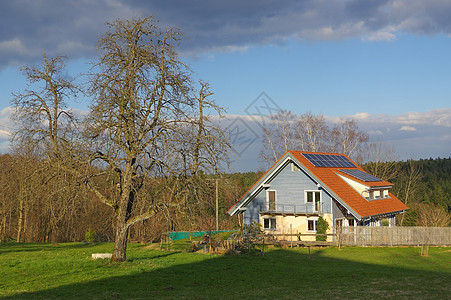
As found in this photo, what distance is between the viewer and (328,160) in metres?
47.4

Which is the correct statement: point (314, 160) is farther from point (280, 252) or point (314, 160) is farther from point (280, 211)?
point (280, 252)

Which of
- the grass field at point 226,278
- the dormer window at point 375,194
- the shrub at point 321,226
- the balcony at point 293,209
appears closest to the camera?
the grass field at point 226,278

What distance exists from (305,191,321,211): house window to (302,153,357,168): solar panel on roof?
2930mm

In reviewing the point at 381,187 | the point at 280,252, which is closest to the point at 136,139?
the point at 280,252

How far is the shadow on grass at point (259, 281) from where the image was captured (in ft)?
53.1

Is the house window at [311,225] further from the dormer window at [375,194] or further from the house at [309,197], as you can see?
the dormer window at [375,194]

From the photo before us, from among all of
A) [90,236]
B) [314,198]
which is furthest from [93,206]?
[314,198]

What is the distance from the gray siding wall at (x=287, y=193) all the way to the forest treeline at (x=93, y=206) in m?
3.90

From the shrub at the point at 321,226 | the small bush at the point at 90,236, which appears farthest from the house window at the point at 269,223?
the small bush at the point at 90,236

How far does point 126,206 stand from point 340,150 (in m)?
44.3

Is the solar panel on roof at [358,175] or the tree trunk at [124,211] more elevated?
the solar panel on roof at [358,175]

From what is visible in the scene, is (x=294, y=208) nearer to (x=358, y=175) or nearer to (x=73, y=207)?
(x=358, y=175)

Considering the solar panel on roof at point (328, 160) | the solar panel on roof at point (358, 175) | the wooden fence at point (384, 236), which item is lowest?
the wooden fence at point (384, 236)

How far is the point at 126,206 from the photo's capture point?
2253 centimetres
